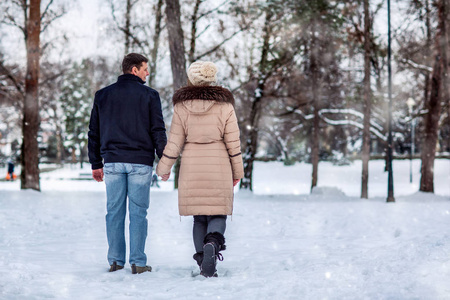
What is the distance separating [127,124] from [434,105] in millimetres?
15301

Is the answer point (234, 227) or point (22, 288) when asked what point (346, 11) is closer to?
point (234, 227)

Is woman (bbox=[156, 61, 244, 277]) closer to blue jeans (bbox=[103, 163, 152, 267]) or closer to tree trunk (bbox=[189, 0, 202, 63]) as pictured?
blue jeans (bbox=[103, 163, 152, 267])

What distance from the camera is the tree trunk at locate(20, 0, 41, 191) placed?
15.2 metres

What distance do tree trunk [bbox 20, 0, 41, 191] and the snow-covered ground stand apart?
10.3ft

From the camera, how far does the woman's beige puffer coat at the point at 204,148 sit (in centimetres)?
459

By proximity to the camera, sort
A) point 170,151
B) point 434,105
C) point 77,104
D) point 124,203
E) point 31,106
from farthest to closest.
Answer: point 77,104 → point 434,105 → point 31,106 → point 124,203 → point 170,151

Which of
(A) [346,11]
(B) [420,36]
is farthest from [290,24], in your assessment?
(B) [420,36]

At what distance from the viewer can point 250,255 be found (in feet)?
20.7

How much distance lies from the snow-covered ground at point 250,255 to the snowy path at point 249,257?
1 cm

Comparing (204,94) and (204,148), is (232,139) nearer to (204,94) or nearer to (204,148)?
(204,148)

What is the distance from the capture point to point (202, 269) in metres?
4.51

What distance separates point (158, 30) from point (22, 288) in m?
18.1

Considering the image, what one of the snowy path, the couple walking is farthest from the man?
the snowy path

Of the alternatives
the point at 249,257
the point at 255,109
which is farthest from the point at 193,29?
the point at 249,257
